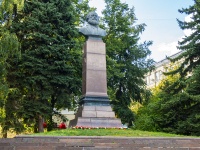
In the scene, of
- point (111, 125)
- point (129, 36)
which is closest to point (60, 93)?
point (111, 125)

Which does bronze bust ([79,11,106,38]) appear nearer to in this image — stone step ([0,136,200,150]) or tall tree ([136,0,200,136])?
tall tree ([136,0,200,136])

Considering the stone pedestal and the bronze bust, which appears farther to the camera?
the bronze bust

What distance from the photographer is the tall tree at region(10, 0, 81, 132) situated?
14.1 meters

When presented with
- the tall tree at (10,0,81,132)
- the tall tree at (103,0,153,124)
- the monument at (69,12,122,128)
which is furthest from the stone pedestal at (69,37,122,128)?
the tall tree at (103,0,153,124)

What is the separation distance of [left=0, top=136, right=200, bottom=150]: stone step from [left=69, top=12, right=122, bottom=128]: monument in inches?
111

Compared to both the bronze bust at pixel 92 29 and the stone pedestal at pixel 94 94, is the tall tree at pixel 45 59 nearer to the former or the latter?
the bronze bust at pixel 92 29

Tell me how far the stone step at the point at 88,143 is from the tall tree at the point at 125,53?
39.7 ft

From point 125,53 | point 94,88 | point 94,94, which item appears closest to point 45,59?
point 94,88

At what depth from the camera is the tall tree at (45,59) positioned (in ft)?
46.4

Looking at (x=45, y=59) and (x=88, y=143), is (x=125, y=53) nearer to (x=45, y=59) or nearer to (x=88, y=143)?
(x=45, y=59)

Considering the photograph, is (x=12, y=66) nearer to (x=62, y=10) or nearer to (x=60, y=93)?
(x=60, y=93)

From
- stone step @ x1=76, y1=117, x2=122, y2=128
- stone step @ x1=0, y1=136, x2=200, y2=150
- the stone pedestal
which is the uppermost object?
the stone pedestal

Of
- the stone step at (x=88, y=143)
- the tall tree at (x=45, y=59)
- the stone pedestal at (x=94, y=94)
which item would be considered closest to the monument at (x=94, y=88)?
the stone pedestal at (x=94, y=94)

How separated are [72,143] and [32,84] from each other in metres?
8.19
